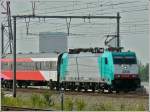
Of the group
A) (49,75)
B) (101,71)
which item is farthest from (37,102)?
(49,75)

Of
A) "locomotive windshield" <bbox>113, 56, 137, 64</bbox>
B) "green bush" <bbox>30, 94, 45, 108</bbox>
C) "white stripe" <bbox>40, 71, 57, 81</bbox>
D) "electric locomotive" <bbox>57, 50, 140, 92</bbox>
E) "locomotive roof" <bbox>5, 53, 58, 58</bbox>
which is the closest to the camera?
"green bush" <bbox>30, 94, 45, 108</bbox>

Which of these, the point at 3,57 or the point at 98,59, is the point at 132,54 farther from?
the point at 3,57

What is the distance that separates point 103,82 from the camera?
125ft

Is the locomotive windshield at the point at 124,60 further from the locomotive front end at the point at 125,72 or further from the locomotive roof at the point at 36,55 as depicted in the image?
the locomotive roof at the point at 36,55

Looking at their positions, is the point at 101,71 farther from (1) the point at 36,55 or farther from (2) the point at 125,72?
(1) the point at 36,55

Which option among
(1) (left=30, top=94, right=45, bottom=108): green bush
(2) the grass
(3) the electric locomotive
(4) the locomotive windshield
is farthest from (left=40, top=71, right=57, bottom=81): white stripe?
(1) (left=30, top=94, right=45, bottom=108): green bush

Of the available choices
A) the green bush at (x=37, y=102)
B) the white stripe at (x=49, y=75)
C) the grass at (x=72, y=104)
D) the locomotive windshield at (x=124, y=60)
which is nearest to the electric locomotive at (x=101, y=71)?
the locomotive windshield at (x=124, y=60)

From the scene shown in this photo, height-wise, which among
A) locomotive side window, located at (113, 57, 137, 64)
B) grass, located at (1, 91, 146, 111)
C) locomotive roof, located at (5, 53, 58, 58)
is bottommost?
grass, located at (1, 91, 146, 111)

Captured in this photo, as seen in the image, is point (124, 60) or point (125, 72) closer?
point (125, 72)

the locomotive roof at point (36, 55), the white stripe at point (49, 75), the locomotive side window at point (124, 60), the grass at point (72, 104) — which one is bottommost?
the grass at point (72, 104)

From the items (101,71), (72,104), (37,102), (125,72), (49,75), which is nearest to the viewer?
(72,104)

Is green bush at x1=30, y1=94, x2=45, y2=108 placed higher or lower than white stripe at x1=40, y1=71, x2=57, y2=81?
lower

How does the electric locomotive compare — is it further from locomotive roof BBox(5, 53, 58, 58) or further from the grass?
the grass

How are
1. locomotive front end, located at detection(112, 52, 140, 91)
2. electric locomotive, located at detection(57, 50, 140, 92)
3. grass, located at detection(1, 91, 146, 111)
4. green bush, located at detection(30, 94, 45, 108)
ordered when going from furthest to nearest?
1. electric locomotive, located at detection(57, 50, 140, 92)
2. locomotive front end, located at detection(112, 52, 140, 91)
3. green bush, located at detection(30, 94, 45, 108)
4. grass, located at detection(1, 91, 146, 111)
